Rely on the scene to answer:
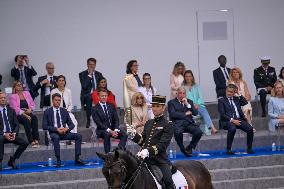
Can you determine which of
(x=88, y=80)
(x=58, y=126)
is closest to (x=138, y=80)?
(x=88, y=80)

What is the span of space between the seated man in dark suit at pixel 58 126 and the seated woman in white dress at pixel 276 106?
14.1 ft

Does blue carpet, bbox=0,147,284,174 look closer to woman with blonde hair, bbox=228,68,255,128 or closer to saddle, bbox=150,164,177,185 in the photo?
woman with blonde hair, bbox=228,68,255,128

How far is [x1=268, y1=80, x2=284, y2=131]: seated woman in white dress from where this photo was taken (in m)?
18.0

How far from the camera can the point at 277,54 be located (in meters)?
21.4

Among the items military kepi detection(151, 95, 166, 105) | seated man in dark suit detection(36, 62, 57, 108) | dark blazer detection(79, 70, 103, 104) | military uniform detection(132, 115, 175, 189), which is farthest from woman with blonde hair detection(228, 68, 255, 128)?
military kepi detection(151, 95, 166, 105)

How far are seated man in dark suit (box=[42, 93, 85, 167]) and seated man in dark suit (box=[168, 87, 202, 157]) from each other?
203cm

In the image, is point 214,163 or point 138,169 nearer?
point 138,169

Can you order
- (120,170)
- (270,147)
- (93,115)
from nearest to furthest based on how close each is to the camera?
(120,170) → (93,115) → (270,147)

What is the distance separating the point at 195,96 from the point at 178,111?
1221 millimetres

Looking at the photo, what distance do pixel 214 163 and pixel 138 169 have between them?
218 inches

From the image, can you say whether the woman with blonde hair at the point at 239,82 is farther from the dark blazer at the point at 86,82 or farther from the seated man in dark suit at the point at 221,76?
the dark blazer at the point at 86,82

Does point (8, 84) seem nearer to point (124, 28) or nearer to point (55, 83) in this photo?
point (55, 83)

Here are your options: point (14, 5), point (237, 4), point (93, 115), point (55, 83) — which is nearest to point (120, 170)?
point (93, 115)

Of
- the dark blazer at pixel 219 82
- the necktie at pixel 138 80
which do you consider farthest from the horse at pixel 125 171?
the dark blazer at pixel 219 82
